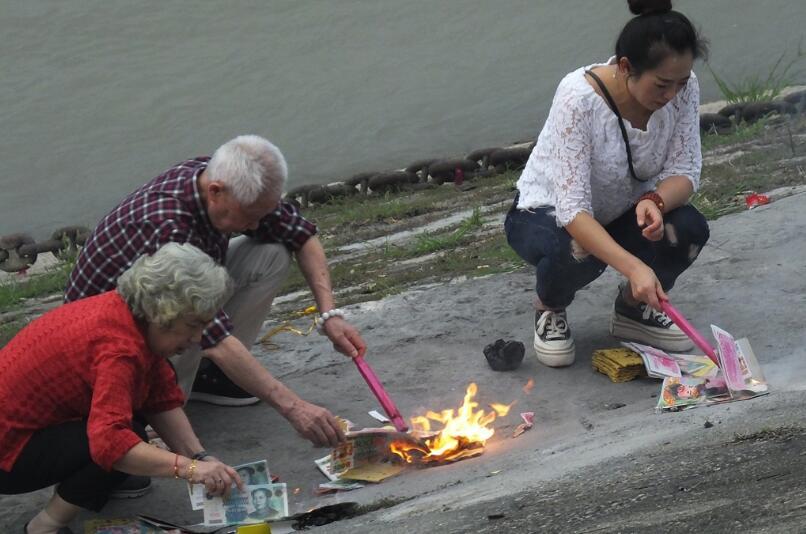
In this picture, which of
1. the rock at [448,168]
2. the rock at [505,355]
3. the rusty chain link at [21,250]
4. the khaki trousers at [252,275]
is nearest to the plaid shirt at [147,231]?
the khaki trousers at [252,275]

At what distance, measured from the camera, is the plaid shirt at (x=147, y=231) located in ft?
12.2

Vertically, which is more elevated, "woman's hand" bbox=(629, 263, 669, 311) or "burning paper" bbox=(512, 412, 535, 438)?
"woman's hand" bbox=(629, 263, 669, 311)

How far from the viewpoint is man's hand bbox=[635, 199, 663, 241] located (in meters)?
4.07

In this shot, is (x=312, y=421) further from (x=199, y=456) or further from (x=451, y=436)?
(x=451, y=436)

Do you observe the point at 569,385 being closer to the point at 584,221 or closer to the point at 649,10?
the point at 584,221

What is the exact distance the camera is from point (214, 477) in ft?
10.4

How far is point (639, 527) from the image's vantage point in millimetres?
2812

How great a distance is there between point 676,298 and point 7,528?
9.17 feet

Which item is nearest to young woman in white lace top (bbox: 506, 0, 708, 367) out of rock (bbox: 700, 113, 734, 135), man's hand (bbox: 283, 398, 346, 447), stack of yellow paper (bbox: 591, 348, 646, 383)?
stack of yellow paper (bbox: 591, 348, 646, 383)

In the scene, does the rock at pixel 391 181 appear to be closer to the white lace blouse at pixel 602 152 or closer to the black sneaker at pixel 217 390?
the white lace blouse at pixel 602 152

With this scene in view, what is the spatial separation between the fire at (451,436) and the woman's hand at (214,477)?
2.49ft

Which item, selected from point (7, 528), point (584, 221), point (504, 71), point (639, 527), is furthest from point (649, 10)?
point (504, 71)

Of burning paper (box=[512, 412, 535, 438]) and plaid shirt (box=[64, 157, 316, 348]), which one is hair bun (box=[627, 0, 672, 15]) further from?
plaid shirt (box=[64, 157, 316, 348])

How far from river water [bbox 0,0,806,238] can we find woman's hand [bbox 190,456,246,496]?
559 cm
